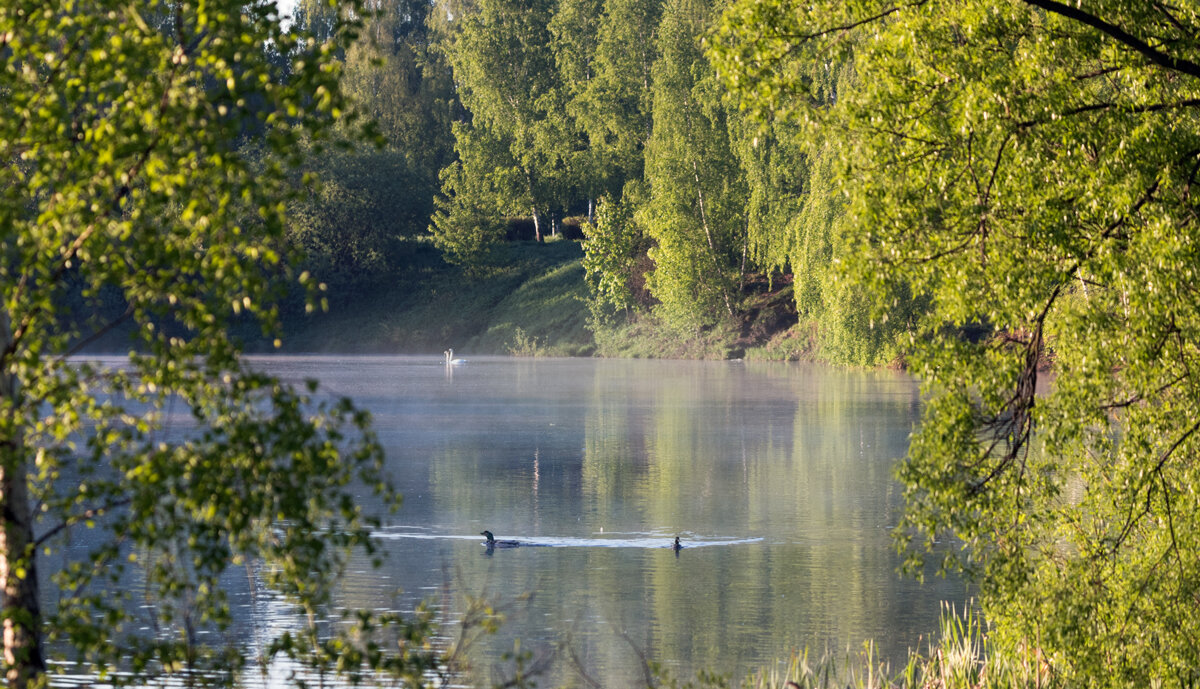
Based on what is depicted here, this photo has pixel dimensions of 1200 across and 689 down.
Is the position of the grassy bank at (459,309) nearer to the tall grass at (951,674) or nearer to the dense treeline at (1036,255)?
the tall grass at (951,674)

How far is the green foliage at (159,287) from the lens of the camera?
4.77 meters

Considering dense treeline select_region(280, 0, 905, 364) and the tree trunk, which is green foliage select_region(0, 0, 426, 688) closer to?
the tree trunk

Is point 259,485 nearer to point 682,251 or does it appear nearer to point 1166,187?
point 1166,187

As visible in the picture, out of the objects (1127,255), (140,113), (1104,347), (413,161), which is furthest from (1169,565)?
(413,161)

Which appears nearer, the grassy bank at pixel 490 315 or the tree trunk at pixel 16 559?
the tree trunk at pixel 16 559

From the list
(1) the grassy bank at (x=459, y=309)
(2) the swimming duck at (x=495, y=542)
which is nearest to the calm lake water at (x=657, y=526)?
(2) the swimming duck at (x=495, y=542)

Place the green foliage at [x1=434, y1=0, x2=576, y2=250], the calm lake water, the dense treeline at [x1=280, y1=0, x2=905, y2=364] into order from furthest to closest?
the green foliage at [x1=434, y1=0, x2=576, y2=250]
the dense treeline at [x1=280, y1=0, x2=905, y2=364]
the calm lake water

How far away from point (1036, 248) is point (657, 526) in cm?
928

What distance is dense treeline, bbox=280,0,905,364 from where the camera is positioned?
47.1 meters

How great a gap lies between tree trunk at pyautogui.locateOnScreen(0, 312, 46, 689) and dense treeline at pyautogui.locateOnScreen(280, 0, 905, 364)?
3497cm

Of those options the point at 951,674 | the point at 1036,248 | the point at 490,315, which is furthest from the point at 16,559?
the point at 490,315

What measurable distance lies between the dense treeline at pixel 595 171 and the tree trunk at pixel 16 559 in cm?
3497

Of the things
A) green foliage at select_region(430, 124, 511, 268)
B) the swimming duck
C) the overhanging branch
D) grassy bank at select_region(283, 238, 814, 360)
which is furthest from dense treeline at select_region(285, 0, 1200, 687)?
green foliage at select_region(430, 124, 511, 268)

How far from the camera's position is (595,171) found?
2346 inches
